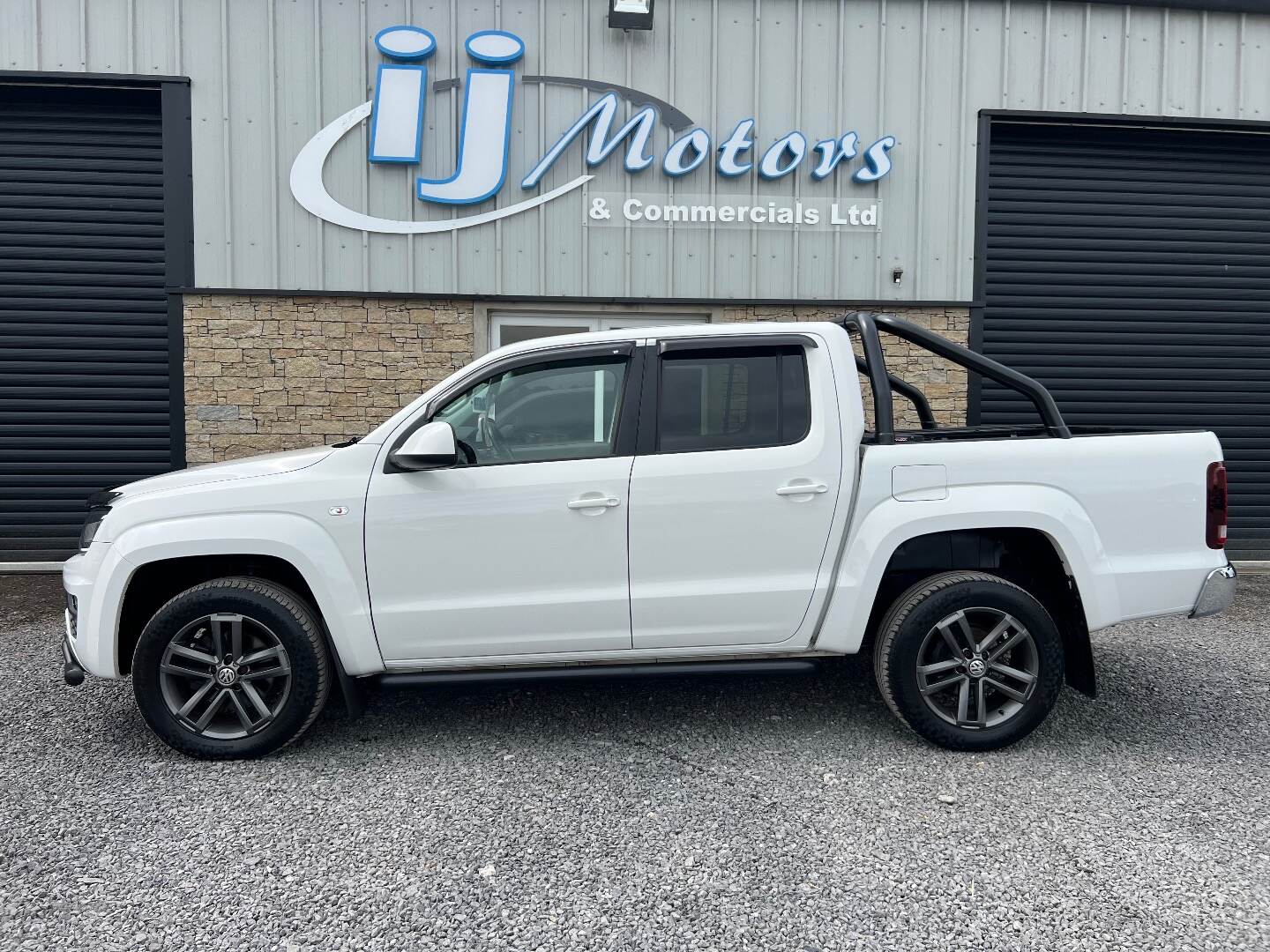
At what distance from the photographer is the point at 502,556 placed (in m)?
3.41

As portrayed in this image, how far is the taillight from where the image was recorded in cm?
348

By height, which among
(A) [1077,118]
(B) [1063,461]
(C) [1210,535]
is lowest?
(C) [1210,535]

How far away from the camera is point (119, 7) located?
734 centimetres

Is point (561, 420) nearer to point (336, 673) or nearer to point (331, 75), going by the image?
point (336, 673)

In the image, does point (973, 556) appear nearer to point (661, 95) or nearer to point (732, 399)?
point (732, 399)

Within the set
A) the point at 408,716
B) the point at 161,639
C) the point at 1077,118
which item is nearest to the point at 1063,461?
the point at 408,716

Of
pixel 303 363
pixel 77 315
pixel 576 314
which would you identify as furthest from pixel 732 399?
pixel 77 315

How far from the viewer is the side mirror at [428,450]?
129 inches

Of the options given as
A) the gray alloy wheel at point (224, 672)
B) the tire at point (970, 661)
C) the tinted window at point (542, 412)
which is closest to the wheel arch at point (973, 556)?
the tire at point (970, 661)

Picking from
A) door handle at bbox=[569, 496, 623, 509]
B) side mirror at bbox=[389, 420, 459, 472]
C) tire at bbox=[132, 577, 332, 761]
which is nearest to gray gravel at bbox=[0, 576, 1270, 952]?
tire at bbox=[132, 577, 332, 761]

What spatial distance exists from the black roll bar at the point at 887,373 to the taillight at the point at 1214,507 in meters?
0.57

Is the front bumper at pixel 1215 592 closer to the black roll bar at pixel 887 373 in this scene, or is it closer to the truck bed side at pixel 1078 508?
the truck bed side at pixel 1078 508

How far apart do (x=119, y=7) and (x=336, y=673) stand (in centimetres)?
708

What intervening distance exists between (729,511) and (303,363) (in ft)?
→ 18.1
